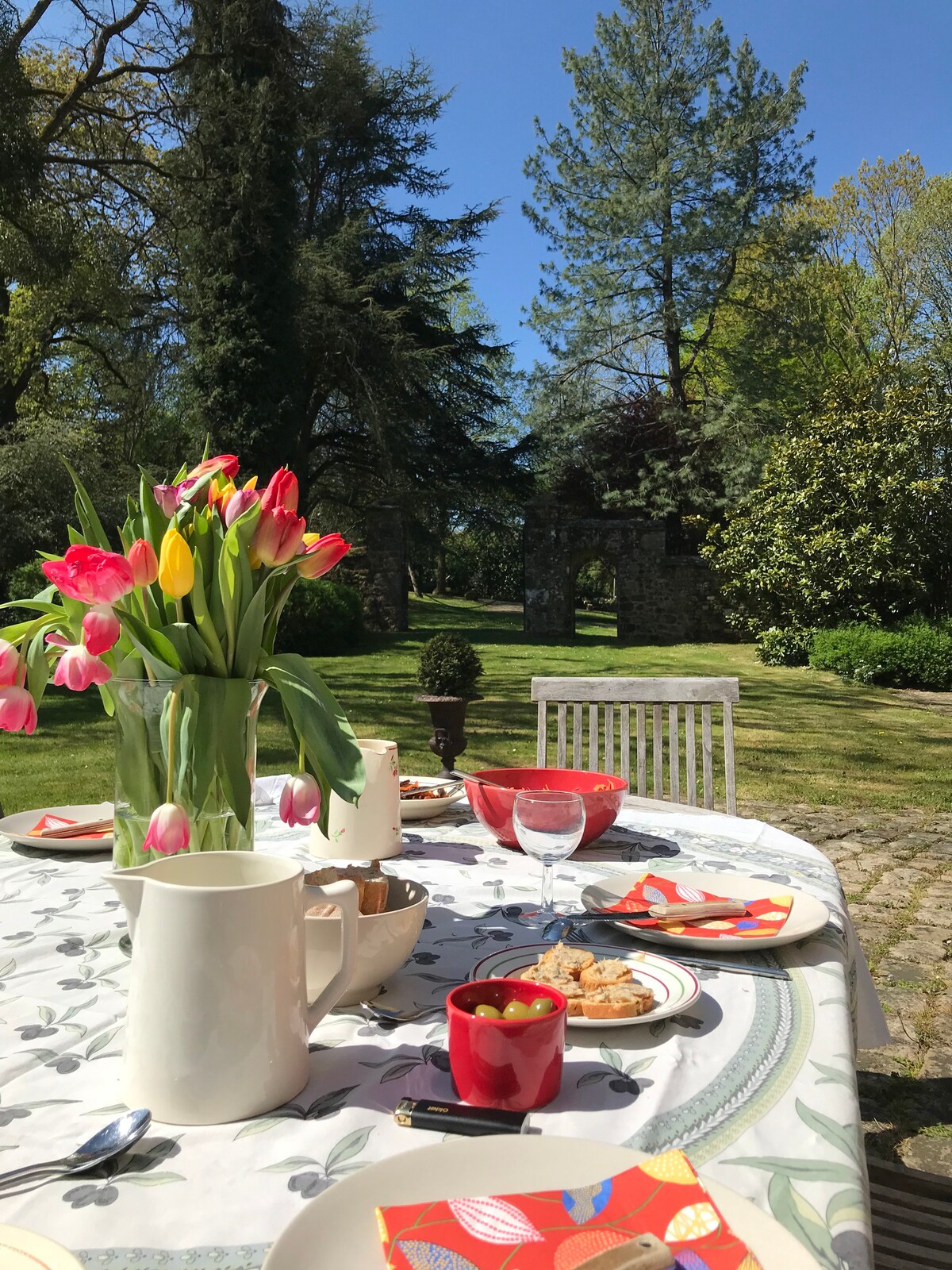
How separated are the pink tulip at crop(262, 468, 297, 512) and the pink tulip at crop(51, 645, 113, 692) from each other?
29cm

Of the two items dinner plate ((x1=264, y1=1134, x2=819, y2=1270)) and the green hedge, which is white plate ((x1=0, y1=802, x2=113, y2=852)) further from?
the green hedge

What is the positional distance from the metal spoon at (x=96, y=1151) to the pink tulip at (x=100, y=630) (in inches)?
19.7

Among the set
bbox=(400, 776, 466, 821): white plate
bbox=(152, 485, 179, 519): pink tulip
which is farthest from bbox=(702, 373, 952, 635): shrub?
bbox=(152, 485, 179, 519): pink tulip

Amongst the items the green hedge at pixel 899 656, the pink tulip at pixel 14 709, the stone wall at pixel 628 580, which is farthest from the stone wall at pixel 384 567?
the pink tulip at pixel 14 709

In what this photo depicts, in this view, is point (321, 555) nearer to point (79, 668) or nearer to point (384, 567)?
point (79, 668)

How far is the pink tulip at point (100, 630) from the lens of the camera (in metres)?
1.06

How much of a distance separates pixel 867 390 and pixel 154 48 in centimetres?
1120

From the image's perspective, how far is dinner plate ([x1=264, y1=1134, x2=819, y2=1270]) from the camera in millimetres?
614

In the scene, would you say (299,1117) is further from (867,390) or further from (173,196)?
(867,390)

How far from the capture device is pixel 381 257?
18.4m

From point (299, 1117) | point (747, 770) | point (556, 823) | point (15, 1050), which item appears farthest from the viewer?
point (747, 770)

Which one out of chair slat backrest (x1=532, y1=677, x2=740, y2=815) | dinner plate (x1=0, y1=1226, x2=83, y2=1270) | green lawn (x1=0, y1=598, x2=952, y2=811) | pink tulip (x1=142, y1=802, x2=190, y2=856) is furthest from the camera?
green lawn (x1=0, y1=598, x2=952, y2=811)

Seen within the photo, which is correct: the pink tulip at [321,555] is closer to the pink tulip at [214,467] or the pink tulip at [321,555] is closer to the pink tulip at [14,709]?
the pink tulip at [214,467]

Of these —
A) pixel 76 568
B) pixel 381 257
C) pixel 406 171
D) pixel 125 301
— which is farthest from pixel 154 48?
pixel 76 568
